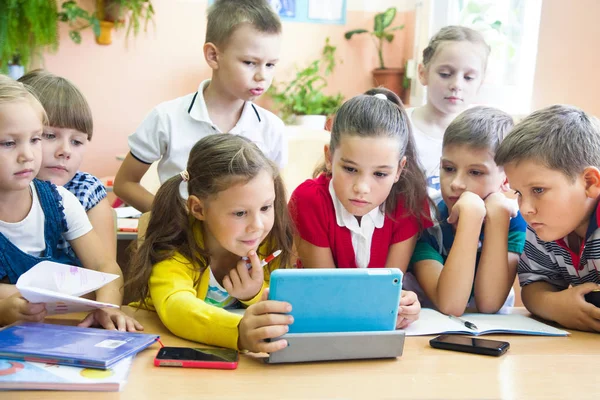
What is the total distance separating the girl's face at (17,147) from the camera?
4.13ft

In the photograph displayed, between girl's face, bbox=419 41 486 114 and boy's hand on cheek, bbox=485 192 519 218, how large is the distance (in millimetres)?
580

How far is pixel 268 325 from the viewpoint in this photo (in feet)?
3.50

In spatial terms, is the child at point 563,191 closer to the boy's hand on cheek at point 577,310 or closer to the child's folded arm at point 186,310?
the boy's hand on cheek at point 577,310

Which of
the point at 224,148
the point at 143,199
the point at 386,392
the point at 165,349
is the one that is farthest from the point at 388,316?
the point at 143,199

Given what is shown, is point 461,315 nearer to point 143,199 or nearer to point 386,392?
point 386,392

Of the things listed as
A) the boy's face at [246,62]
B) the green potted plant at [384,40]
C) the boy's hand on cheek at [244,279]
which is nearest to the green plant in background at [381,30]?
the green potted plant at [384,40]

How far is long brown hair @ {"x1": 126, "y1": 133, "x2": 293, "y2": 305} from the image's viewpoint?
1.35m

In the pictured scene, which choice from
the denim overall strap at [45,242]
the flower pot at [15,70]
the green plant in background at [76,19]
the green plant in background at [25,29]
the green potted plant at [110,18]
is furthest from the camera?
the green potted plant at [110,18]

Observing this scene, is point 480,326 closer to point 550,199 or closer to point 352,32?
point 550,199

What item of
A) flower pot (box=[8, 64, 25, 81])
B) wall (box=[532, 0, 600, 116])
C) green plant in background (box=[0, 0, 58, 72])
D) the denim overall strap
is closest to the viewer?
the denim overall strap

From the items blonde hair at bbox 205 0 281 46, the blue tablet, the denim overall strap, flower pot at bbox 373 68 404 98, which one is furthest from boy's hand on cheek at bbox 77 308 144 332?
flower pot at bbox 373 68 404 98

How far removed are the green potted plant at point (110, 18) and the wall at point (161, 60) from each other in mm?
66

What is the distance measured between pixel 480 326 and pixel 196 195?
2.27ft

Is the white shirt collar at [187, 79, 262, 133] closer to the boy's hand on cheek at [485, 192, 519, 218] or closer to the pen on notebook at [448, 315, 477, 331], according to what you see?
the boy's hand on cheek at [485, 192, 519, 218]
